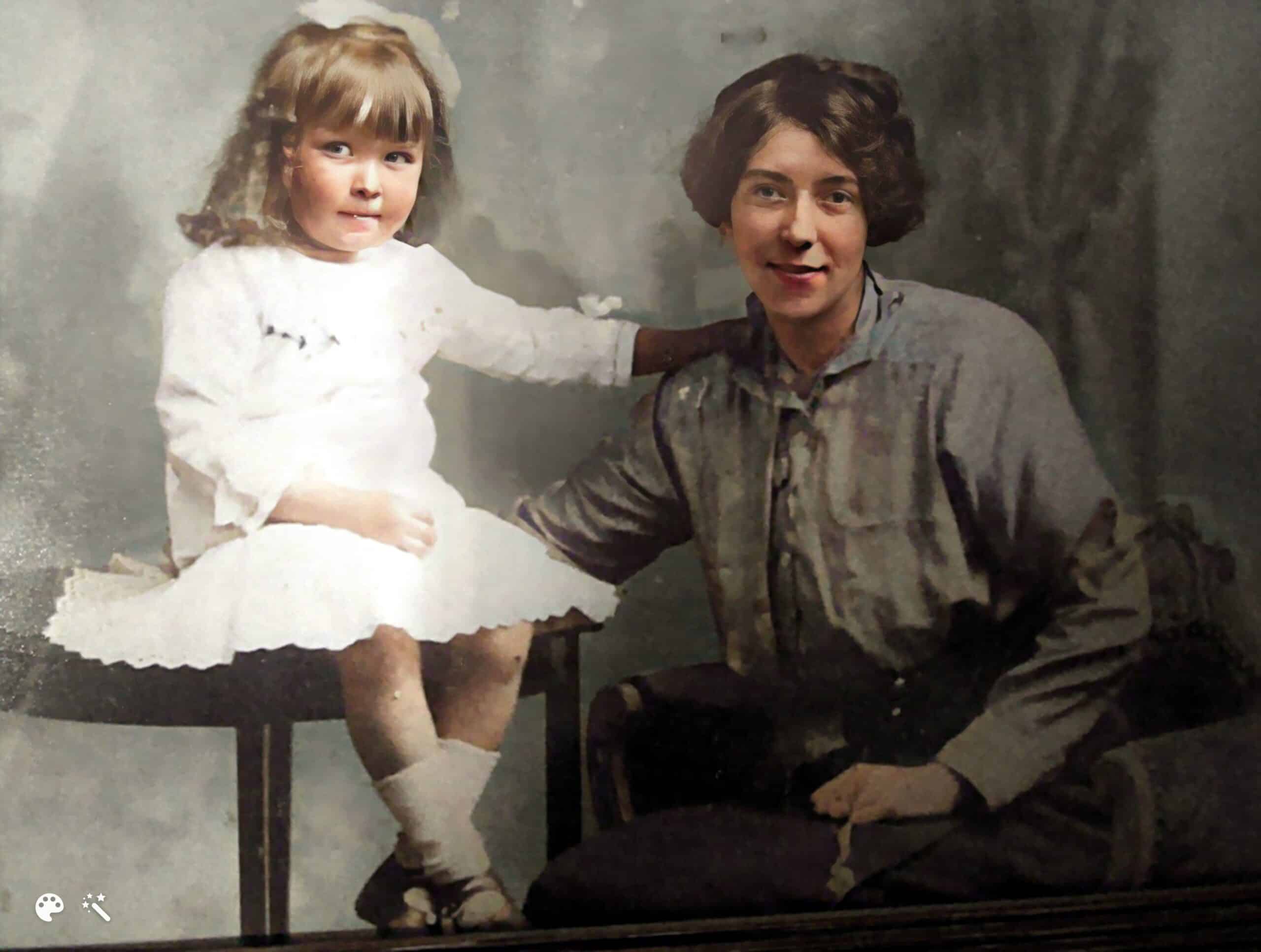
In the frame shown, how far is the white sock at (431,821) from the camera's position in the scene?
2.97 metres

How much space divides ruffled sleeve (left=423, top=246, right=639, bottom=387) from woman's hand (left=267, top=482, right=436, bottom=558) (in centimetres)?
41

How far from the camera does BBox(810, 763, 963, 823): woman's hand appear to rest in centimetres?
305

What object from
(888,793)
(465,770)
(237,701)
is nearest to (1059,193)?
(888,793)

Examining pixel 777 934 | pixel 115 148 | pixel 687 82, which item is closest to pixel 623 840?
pixel 777 934

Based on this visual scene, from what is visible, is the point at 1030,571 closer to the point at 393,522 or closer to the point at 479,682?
the point at 479,682

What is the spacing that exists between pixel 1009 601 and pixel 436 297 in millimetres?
1686

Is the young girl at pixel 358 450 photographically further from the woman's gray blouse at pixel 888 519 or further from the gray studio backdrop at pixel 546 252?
the woman's gray blouse at pixel 888 519

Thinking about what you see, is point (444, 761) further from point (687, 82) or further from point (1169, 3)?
point (1169, 3)

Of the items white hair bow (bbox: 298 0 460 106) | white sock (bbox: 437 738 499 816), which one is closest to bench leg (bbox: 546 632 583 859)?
white sock (bbox: 437 738 499 816)

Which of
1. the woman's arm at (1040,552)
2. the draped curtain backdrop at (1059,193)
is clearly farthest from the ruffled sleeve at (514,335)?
the woman's arm at (1040,552)

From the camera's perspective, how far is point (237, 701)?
2.97m

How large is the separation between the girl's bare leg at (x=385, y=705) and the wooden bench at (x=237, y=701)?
0.04 metres

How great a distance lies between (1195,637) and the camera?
126 inches

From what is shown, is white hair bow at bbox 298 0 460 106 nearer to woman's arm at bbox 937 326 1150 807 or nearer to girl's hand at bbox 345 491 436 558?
girl's hand at bbox 345 491 436 558
